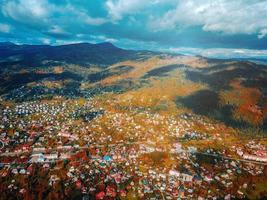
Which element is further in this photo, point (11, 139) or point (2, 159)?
point (11, 139)

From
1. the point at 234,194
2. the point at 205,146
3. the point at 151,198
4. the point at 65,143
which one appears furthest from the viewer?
the point at 205,146

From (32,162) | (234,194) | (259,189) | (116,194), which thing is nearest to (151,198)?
(116,194)

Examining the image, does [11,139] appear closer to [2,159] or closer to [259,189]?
[2,159]

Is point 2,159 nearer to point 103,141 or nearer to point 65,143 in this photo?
point 65,143

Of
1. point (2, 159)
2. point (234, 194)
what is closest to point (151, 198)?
point (234, 194)

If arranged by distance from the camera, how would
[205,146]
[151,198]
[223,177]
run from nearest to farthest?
[151,198]
[223,177]
[205,146]

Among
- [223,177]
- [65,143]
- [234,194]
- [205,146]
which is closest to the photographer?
[234,194]

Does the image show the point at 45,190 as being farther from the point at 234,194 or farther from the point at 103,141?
the point at 234,194

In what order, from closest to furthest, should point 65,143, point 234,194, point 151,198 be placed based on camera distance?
point 151,198, point 234,194, point 65,143

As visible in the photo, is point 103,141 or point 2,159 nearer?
point 2,159
